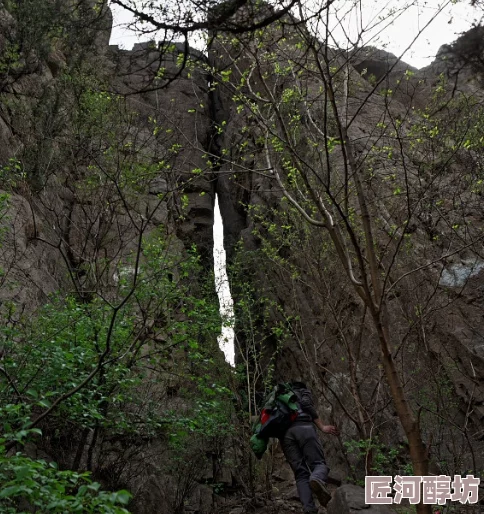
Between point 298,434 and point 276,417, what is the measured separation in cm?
28

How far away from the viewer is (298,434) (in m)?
5.35

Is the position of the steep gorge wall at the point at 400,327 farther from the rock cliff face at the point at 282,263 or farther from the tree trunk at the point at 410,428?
the tree trunk at the point at 410,428

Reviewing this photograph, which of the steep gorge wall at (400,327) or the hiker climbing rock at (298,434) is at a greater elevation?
the steep gorge wall at (400,327)

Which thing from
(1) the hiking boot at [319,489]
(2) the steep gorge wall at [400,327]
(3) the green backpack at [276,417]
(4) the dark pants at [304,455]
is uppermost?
(2) the steep gorge wall at [400,327]

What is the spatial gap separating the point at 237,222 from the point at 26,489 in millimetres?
16382

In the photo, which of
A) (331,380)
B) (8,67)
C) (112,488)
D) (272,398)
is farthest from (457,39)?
(8,67)

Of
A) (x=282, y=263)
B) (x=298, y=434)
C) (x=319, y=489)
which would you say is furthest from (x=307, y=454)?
(x=282, y=263)

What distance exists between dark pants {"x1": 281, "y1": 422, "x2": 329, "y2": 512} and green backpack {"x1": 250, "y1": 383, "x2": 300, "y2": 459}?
0.09 meters

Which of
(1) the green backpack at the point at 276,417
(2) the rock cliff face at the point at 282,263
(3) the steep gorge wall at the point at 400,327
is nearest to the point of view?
(1) the green backpack at the point at 276,417

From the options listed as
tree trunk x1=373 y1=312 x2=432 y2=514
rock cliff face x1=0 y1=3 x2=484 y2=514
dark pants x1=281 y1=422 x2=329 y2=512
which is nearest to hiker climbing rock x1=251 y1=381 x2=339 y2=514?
dark pants x1=281 y1=422 x2=329 y2=512

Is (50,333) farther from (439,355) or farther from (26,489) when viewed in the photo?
(439,355)

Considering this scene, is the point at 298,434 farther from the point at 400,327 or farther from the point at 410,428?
the point at 400,327

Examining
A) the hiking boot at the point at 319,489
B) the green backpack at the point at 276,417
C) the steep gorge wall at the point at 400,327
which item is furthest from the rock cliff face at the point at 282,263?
the green backpack at the point at 276,417

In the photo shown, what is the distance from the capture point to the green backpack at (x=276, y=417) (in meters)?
5.45
